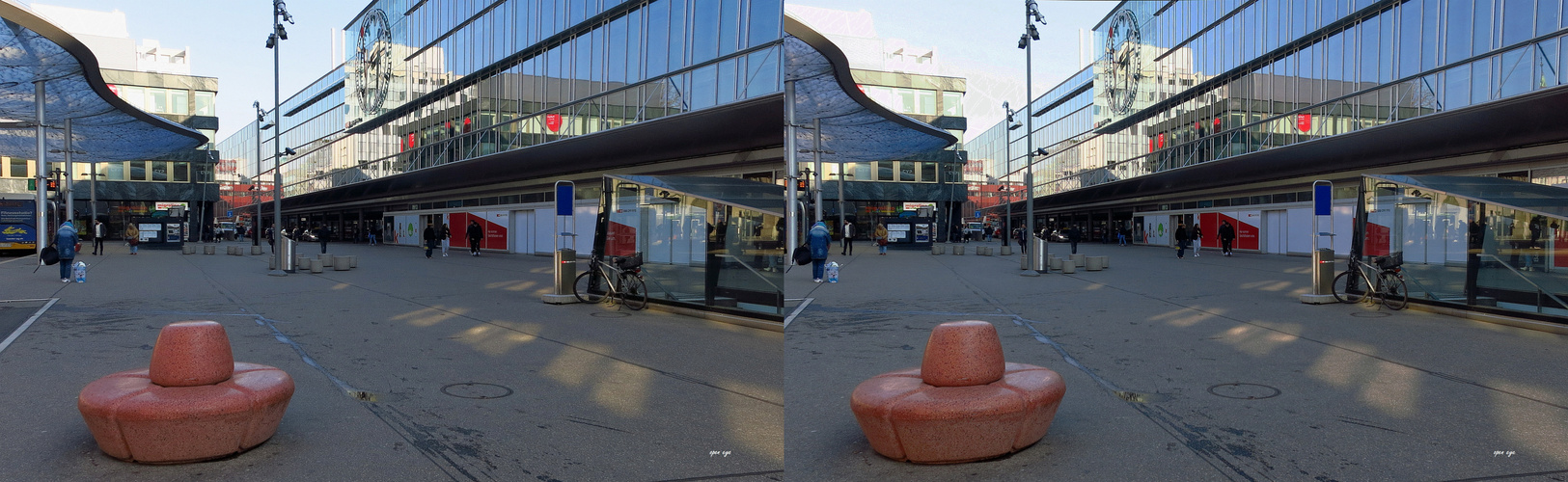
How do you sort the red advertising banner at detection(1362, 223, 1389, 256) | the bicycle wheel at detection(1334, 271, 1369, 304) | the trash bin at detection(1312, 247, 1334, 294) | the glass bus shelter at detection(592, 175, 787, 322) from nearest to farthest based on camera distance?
the glass bus shelter at detection(592, 175, 787, 322), the red advertising banner at detection(1362, 223, 1389, 256), the bicycle wheel at detection(1334, 271, 1369, 304), the trash bin at detection(1312, 247, 1334, 294)

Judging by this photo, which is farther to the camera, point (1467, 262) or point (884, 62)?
point (884, 62)

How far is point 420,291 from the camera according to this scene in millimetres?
18516

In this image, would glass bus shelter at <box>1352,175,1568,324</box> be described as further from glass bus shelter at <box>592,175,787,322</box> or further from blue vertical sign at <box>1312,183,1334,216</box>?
glass bus shelter at <box>592,175,787,322</box>

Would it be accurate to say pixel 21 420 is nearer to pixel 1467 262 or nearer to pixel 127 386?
pixel 127 386

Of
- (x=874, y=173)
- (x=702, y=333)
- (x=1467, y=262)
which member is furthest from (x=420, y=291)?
(x=874, y=173)

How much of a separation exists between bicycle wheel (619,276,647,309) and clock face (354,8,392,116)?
4353 centimetres

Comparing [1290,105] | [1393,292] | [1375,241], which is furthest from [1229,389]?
[1290,105]

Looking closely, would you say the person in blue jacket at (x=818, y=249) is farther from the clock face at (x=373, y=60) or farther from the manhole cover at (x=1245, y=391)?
the clock face at (x=373, y=60)

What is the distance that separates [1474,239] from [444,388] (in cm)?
1335

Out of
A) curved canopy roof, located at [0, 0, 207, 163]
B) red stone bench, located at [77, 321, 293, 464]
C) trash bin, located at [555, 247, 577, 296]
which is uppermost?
curved canopy roof, located at [0, 0, 207, 163]

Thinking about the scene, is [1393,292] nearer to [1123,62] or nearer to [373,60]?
[1123,62]

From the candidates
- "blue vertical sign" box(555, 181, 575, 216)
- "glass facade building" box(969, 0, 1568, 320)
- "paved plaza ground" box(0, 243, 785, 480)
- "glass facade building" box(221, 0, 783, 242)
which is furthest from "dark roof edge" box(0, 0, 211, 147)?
"glass facade building" box(969, 0, 1568, 320)

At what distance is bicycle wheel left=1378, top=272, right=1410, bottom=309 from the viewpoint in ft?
46.3

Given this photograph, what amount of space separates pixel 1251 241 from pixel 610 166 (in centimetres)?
2725
